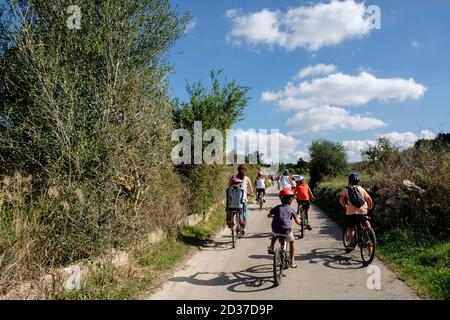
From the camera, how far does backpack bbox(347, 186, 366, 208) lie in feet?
27.0

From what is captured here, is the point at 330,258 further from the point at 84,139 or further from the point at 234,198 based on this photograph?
the point at 84,139

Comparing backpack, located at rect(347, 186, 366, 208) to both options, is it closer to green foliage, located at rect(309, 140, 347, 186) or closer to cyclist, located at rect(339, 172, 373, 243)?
cyclist, located at rect(339, 172, 373, 243)

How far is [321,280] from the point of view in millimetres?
6734

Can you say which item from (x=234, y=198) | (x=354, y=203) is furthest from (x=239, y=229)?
(x=354, y=203)

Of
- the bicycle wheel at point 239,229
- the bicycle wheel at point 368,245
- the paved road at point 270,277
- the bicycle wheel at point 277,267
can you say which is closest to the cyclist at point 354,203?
the bicycle wheel at point 368,245

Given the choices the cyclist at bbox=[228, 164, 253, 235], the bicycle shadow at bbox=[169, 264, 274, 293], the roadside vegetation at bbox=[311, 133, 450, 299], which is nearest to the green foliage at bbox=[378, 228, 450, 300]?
the roadside vegetation at bbox=[311, 133, 450, 299]

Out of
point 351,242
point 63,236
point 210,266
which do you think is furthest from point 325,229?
point 63,236

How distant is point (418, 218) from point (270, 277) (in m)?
5.19

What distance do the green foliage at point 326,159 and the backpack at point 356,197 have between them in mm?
25491

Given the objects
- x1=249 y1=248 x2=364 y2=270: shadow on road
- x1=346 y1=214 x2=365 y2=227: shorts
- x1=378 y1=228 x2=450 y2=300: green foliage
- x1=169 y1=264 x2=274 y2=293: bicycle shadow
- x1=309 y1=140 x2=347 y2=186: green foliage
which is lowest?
x1=169 y1=264 x2=274 y2=293: bicycle shadow

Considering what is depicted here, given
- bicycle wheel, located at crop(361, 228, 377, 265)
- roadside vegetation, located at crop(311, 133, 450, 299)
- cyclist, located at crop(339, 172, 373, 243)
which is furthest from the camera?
cyclist, located at crop(339, 172, 373, 243)

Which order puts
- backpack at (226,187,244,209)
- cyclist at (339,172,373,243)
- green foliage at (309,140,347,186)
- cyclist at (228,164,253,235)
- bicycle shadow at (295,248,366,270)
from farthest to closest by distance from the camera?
green foliage at (309,140,347,186) < cyclist at (228,164,253,235) < backpack at (226,187,244,209) < cyclist at (339,172,373,243) < bicycle shadow at (295,248,366,270)

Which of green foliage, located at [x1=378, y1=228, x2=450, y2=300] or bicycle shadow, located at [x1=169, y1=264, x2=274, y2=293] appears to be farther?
bicycle shadow, located at [x1=169, y1=264, x2=274, y2=293]

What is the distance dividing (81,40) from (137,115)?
1.92 m
